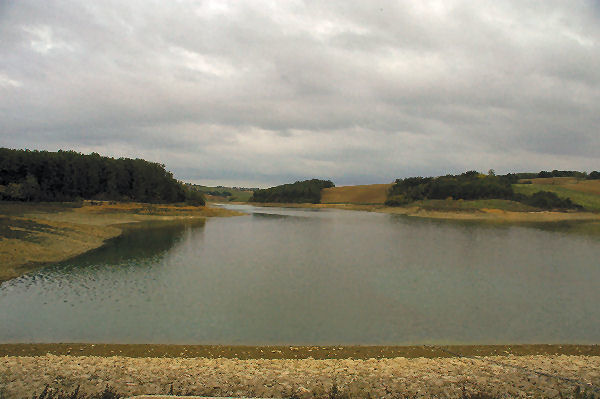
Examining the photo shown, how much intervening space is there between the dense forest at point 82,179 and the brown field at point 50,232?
10970 millimetres

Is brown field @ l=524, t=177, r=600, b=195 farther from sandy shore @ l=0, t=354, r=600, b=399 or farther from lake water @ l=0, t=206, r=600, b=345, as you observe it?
sandy shore @ l=0, t=354, r=600, b=399

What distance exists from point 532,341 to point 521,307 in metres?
4.32

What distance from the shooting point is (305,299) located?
17.3 metres

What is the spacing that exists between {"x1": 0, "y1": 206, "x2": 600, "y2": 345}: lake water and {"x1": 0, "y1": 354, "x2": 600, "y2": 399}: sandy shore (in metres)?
2.51

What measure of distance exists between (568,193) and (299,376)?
104763mm

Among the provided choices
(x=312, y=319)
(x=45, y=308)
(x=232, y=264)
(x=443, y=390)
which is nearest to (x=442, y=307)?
(x=312, y=319)

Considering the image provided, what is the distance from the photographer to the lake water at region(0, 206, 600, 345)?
1297 cm

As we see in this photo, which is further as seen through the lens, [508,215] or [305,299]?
[508,215]

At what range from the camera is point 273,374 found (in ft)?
29.9

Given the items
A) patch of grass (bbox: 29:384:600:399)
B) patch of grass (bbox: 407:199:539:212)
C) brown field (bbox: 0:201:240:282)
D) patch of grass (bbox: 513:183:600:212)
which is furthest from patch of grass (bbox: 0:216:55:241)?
patch of grass (bbox: 513:183:600:212)

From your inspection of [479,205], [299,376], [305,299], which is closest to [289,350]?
[299,376]

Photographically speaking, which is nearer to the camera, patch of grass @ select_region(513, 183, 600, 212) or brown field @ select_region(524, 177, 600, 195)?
patch of grass @ select_region(513, 183, 600, 212)

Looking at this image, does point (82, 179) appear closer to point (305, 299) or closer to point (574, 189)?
point (305, 299)

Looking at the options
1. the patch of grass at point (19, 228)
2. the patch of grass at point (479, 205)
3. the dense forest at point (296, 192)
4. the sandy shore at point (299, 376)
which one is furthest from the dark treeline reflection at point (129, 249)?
the dense forest at point (296, 192)
